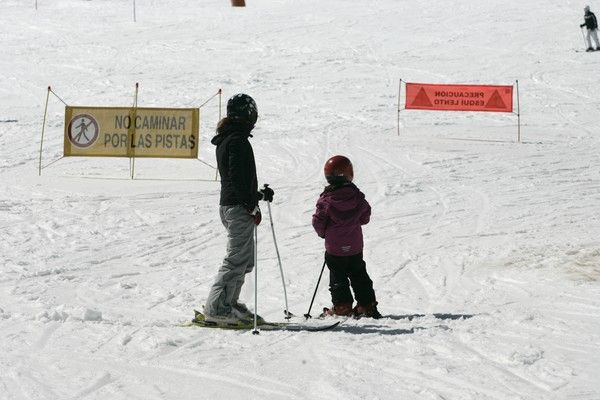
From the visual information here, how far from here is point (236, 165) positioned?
20.4ft

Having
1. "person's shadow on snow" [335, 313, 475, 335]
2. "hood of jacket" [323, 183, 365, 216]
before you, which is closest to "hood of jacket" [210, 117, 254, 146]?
"hood of jacket" [323, 183, 365, 216]

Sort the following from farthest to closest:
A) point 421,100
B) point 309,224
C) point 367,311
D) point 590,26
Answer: point 590,26
point 421,100
point 309,224
point 367,311

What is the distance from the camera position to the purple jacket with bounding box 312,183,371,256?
6.90m

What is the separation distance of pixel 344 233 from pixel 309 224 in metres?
4.84

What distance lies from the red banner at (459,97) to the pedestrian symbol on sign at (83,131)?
24.4ft

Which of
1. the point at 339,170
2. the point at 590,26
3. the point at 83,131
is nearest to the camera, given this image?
the point at 339,170

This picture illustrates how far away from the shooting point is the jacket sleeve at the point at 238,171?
622 centimetres

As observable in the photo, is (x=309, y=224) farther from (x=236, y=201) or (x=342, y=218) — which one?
(x=236, y=201)

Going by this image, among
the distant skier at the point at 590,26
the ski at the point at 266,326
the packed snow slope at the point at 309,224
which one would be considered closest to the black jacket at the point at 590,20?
the distant skier at the point at 590,26

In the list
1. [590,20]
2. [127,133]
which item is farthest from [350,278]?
[590,20]

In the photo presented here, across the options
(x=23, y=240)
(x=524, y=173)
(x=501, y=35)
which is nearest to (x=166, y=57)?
(x=501, y=35)

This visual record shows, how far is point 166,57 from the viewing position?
2973 cm

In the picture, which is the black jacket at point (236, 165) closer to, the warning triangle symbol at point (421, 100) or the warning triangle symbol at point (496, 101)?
the warning triangle symbol at point (421, 100)

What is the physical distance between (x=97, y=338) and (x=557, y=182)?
1039 centimetres
